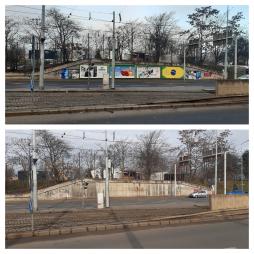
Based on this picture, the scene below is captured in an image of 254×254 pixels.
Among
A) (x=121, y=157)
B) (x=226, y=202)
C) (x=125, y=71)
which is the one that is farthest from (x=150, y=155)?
(x=226, y=202)

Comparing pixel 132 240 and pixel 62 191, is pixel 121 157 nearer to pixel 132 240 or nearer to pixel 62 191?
pixel 62 191

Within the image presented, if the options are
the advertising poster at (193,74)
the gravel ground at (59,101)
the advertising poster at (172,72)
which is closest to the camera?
the gravel ground at (59,101)

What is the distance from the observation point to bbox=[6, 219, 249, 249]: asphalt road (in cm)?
1103

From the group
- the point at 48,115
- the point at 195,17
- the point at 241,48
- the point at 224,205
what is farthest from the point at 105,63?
the point at 48,115

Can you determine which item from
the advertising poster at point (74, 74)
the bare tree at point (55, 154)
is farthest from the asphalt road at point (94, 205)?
the advertising poster at point (74, 74)

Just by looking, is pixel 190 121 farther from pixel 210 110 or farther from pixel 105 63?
pixel 105 63

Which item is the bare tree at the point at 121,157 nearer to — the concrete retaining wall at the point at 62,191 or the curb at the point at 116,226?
the concrete retaining wall at the point at 62,191

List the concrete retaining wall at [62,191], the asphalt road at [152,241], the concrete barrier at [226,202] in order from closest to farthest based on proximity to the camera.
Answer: the asphalt road at [152,241] < the concrete barrier at [226,202] < the concrete retaining wall at [62,191]

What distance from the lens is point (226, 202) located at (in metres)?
24.5

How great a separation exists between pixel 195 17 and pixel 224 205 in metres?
39.6

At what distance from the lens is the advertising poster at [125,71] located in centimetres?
6756

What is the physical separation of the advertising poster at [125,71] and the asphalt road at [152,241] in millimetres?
54342

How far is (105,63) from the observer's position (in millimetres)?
67750

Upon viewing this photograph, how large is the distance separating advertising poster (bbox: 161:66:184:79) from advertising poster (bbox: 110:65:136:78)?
5447mm
